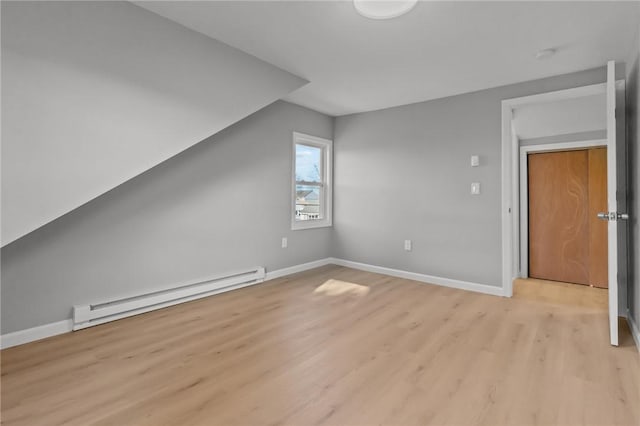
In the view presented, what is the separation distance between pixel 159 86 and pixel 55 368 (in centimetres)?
194

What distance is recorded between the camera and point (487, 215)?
3664 mm

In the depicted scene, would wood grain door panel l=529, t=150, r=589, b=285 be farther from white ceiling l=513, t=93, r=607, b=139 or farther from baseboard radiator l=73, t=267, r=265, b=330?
baseboard radiator l=73, t=267, r=265, b=330

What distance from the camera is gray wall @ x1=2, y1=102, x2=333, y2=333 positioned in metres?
2.37

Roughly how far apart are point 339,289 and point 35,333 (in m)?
2.66

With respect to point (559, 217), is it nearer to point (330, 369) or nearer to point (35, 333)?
point (330, 369)

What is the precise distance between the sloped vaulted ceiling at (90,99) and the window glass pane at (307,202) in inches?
82.4

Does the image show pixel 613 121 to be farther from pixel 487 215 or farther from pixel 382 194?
pixel 382 194

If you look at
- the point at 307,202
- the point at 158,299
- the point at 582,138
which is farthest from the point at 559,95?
the point at 158,299

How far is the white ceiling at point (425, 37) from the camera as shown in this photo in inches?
86.2

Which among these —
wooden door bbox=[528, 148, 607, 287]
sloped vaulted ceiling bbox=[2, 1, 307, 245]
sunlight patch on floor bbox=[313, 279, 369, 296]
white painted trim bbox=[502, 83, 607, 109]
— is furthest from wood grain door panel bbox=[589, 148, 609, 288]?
sloped vaulted ceiling bbox=[2, 1, 307, 245]

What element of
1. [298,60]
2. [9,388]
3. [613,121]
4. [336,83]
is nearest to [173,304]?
[9,388]

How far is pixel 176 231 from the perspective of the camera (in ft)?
10.5

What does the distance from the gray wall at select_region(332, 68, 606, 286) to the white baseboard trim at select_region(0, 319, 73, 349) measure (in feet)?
11.2

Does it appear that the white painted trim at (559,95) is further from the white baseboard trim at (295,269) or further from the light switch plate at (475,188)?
the white baseboard trim at (295,269)
